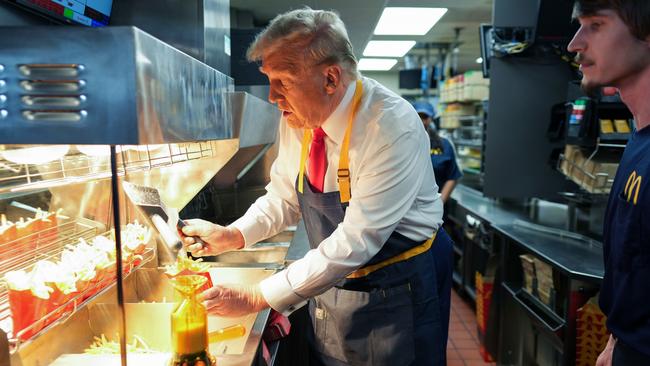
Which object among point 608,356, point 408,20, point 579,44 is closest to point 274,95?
point 579,44

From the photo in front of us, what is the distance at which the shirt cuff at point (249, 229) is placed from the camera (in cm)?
173

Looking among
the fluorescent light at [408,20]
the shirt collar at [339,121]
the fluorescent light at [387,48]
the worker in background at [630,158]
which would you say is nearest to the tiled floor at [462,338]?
the worker in background at [630,158]

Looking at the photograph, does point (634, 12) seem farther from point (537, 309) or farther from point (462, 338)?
point (462, 338)

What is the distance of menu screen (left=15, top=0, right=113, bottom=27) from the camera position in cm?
97

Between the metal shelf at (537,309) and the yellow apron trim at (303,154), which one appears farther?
the metal shelf at (537,309)

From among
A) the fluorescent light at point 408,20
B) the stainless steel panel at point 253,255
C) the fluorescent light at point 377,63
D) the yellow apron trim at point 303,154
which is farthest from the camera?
the fluorescent light at point 377,63

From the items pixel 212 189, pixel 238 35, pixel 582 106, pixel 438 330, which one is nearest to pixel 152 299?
pixel 438 330

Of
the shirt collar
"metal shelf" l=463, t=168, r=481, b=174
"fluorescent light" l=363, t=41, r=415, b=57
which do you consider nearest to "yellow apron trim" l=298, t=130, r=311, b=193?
the shirt collar

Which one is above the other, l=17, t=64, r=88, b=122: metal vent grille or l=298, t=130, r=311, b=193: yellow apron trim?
l=17, t=64, r=88, b=122: metal vent grille

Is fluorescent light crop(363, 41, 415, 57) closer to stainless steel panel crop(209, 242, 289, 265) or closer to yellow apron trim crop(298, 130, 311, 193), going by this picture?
stainless steel panel crop(209, 242, 289, 265)

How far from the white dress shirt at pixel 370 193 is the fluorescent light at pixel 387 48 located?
18.5ft

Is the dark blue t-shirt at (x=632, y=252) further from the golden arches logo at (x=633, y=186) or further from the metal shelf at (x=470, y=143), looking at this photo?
the metal shelf at (x=470, y=143)

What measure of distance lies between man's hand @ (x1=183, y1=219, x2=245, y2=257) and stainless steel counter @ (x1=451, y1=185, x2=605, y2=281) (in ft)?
5.63

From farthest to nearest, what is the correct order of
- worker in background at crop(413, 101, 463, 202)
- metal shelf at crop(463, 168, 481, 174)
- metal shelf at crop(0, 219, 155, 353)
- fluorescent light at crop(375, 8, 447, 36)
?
metal shelf at crop(463, 168, 481, 174) < fluorescent light at crop(375, 8, 447, 36) < worker in background at crop(413, 101, 463, 202) < metal shelf at crop(0, 219, 155, 353)
